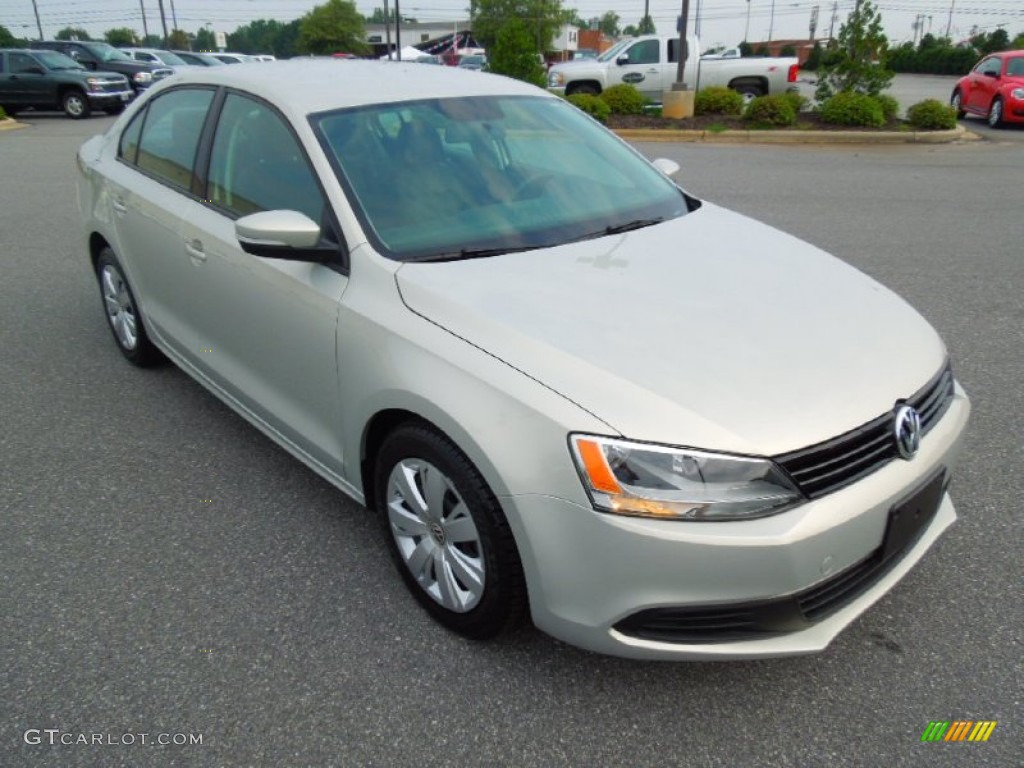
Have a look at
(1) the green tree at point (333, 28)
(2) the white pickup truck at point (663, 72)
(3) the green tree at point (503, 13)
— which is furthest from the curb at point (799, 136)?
(1) the green tree at point (333, 28)

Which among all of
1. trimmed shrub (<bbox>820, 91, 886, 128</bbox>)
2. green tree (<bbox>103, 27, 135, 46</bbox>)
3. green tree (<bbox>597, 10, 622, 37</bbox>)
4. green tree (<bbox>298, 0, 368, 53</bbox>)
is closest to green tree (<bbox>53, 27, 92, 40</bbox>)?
green tree (<bbox>103, 27, 135, 46</bbox>)

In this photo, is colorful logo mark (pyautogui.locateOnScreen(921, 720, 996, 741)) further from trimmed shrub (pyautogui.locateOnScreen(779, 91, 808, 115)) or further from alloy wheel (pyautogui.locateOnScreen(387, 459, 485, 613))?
trimmed shrub (pyautogui.locateOnScreen(779, 91, 808, 115))

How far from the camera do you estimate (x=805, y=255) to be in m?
3.11

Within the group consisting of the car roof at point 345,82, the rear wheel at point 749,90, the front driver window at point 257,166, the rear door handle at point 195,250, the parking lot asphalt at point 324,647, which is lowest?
the parking lot asphalt at point 324,647

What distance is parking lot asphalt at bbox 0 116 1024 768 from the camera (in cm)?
217

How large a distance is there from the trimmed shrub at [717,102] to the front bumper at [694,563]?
15.9 metres

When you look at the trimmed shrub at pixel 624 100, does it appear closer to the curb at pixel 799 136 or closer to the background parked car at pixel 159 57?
the curb at pixel 799 136

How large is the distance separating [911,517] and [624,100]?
52.2ft

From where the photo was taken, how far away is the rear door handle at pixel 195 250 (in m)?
3.36

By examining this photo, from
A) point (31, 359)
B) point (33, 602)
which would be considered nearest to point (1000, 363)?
point (33, 602)

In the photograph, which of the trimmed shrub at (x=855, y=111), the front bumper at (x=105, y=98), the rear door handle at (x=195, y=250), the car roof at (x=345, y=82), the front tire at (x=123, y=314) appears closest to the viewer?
the car roof at (x=345, y=82)

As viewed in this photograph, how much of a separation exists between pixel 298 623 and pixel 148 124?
289 centimetres

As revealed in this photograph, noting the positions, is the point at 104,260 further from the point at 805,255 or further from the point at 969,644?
the point at 969,644

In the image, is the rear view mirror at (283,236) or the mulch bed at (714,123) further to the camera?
the mulch bed at (714,123)
